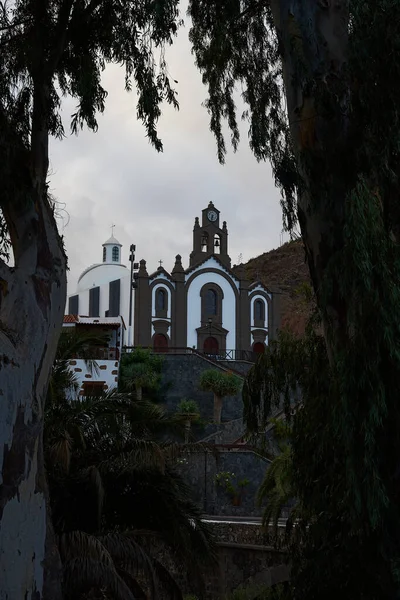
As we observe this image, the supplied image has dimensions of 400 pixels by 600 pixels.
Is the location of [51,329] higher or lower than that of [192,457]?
higher

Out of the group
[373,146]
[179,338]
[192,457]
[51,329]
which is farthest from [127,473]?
[179,338]

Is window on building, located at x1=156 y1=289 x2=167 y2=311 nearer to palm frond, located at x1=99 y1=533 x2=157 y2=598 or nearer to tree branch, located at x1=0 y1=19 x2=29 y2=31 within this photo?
tree branch, located at x1=0 y1=19 x2=29 y2=31

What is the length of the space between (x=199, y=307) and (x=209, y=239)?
447cm

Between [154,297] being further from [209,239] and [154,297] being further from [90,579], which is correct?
[90,579]

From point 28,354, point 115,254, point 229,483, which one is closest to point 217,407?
point 229,483

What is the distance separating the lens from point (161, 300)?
46.9 m

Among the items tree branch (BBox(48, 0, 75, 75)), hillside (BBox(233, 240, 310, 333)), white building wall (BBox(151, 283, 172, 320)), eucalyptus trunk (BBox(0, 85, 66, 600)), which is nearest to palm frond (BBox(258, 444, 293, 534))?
eucalyptus trunk (BBox(0, 85, 66, 600))

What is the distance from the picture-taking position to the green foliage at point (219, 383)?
3238 cm

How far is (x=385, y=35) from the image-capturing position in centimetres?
902

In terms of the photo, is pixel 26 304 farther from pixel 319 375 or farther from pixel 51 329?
pixel 319 375

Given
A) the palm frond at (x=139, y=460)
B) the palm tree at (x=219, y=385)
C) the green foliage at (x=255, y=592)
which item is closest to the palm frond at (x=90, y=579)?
the palm frond at (x=139, y=460)

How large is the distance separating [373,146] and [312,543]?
459 centimetres

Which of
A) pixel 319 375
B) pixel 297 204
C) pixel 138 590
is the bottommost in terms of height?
pixel 138 590

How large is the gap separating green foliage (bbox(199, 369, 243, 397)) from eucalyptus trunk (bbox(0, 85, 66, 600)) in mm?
21841
